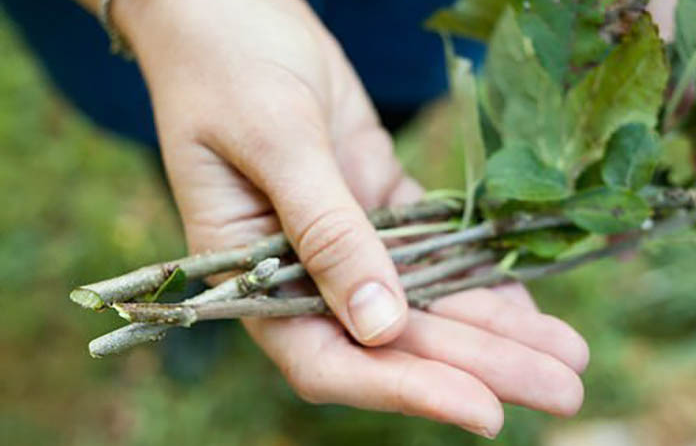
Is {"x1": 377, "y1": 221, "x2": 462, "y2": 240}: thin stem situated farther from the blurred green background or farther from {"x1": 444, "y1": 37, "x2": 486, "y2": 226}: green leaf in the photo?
the blurred green background

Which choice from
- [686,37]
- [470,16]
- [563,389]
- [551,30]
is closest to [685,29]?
[686,37]

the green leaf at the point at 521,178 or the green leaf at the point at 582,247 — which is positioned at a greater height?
the green leaf at the point at 521,178

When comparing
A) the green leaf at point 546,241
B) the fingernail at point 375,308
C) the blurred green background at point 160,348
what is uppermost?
the fingernail at point 375,308

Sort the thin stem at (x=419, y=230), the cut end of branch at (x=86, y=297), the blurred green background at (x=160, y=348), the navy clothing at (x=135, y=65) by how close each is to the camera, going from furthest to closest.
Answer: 1. the blurred green background at (x=160, y=348)
2. the navy clothing at (x=135, y=65)
3. the thin stem at (x=419, y=230)
4. the cut end of branch at (x=86, y=297)

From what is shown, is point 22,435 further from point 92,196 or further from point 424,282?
point 424,282

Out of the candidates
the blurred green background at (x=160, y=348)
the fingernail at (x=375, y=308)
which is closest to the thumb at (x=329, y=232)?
the fingernail at (x=375, y=308)

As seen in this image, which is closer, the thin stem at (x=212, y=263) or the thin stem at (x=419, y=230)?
the thin stem at (x=212, y=263)

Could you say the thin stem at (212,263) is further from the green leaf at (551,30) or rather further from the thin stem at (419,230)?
the green leaf at (551,30)

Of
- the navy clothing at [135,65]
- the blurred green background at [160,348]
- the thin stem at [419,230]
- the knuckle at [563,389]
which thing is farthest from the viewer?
the blurred green background at [160,348]
